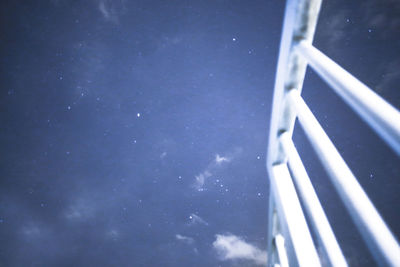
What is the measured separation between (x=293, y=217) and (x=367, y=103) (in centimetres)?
77

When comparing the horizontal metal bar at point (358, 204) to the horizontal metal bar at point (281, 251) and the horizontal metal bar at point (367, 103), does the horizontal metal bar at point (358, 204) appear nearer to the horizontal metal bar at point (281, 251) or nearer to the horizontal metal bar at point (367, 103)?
the horizontal metal bar at point (367, 103)

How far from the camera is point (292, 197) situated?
4.00 feet

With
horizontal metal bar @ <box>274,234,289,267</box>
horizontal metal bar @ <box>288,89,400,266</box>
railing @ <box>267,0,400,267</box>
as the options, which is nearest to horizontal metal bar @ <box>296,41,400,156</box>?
railing @ <box>267,0,400,267</box>

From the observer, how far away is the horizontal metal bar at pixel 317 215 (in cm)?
87

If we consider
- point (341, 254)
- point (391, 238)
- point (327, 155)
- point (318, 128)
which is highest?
point (318, 128)

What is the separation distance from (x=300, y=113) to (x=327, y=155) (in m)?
0.26

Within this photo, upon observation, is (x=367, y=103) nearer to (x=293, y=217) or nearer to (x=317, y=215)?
(x=317, y=215)

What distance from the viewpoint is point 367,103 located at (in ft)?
1.86

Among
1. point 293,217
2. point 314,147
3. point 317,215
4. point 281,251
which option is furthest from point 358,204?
point 281,251

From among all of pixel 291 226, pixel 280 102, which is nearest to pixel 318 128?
pixel 280 102

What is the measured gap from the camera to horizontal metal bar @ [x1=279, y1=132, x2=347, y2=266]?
87 centimetres

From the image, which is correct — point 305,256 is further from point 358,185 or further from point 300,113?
point 300,113

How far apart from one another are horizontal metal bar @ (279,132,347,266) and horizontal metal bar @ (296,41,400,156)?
1.57 feet

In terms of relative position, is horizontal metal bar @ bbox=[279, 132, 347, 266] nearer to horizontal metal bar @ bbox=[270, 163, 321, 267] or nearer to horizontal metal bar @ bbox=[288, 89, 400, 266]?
horizontal metal bar @ bbox=[270, 163, 321, 267]
